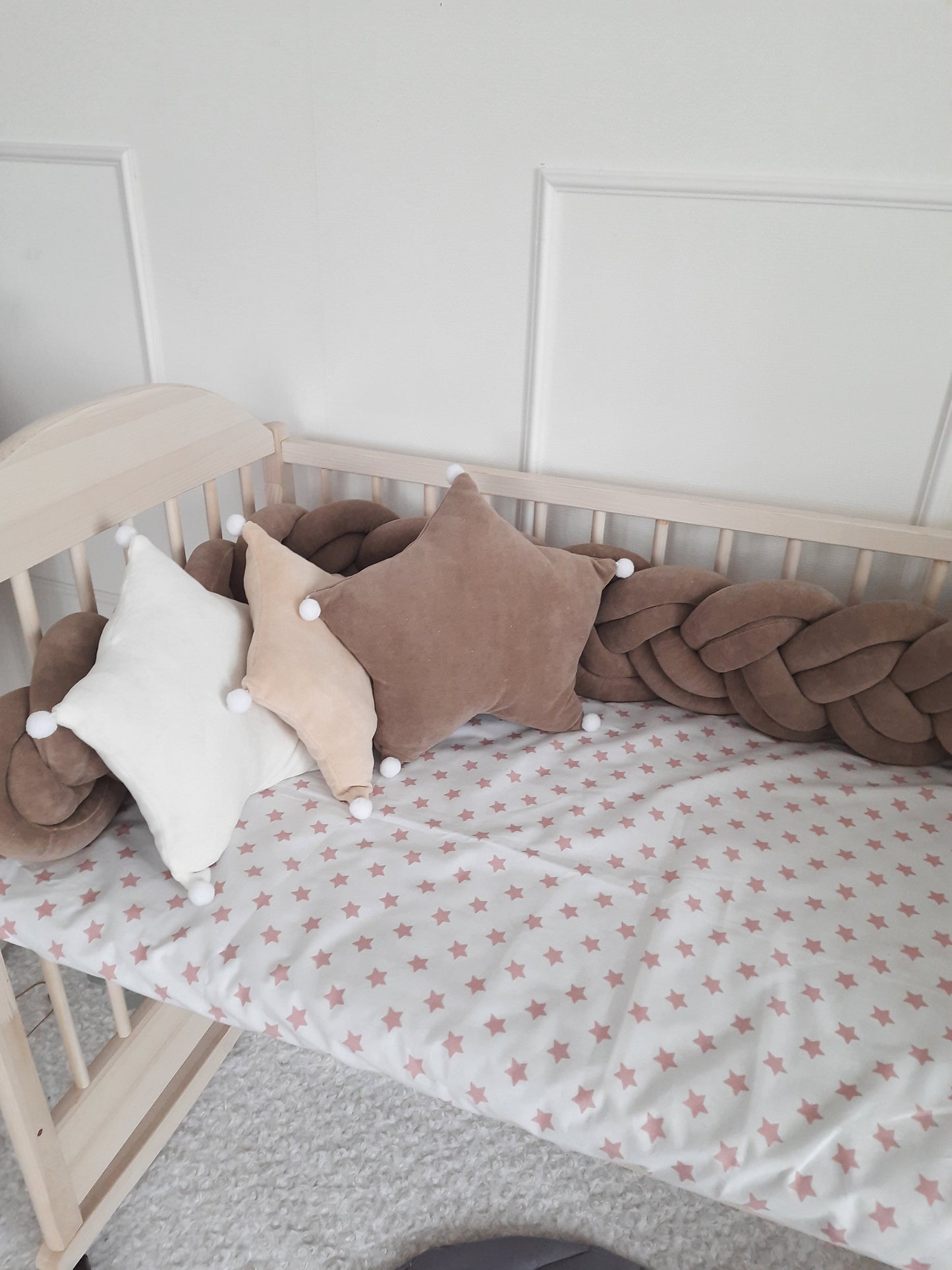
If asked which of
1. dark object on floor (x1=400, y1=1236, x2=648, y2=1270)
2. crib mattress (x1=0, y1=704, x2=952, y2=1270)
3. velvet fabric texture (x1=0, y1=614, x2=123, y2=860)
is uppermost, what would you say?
velvet fabric texture (x1=0, y1=614, x2=123, y2=860)

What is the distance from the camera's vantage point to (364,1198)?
45.4 inches

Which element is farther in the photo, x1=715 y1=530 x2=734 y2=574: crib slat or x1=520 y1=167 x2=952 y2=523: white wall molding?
x1=715 y1=530 x2=734 y2=574: crib slat

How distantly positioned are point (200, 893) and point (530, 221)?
3.17ft

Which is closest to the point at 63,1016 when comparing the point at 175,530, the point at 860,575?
the point at 175,530

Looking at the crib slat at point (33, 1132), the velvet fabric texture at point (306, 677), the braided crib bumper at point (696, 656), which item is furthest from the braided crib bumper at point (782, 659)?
the crib slat at point (33, 1132)

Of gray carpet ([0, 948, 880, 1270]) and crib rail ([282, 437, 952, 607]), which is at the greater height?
crib rail ([282, 437, 952, 607])

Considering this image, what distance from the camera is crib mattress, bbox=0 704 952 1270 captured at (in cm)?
72

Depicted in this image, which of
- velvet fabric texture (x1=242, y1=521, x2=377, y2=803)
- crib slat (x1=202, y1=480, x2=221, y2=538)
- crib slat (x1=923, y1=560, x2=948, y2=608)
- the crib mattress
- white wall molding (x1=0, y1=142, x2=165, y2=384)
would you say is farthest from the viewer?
white wall molding (x1=0, y1=142, x2=165, y2=384)

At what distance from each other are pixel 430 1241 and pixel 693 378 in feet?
3.89

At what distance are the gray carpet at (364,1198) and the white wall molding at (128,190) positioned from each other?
1.20 metres

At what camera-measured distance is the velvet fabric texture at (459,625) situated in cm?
110

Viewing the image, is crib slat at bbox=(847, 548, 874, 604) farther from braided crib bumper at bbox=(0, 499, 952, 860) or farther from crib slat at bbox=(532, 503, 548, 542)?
crib slat at bbox=(532, 503, 548, 542)

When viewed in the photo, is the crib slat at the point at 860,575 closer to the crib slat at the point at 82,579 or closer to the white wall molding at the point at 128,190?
the crib slat at the point at 82,579

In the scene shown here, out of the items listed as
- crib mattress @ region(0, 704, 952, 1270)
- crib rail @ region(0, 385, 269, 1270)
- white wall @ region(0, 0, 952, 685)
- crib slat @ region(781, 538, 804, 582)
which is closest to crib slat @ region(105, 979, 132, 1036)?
crib rail @ region(0, 385, 269, 1270)
